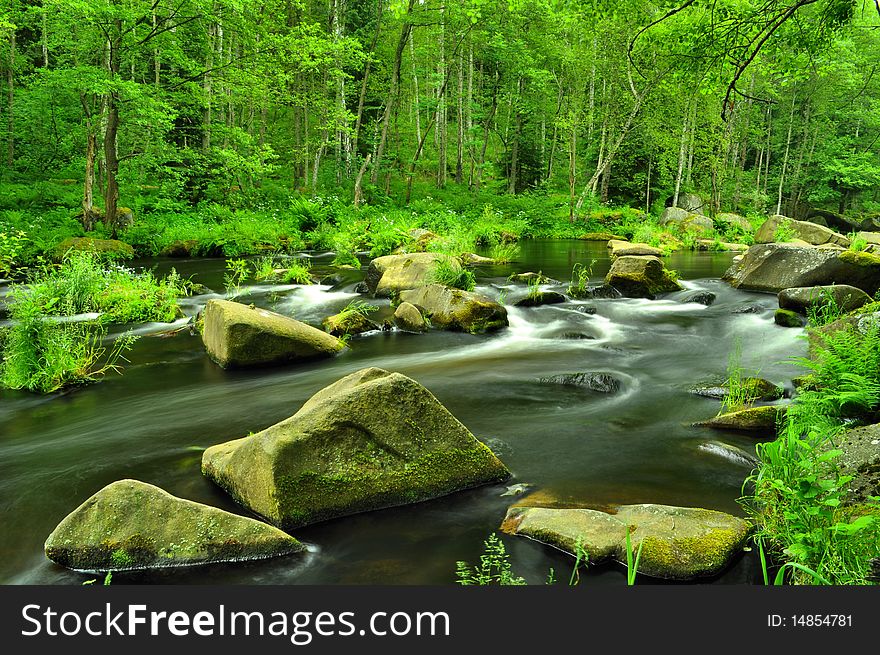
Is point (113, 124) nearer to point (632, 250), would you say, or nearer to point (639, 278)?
point (639, 278)

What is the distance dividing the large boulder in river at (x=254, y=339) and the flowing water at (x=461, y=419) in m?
0.25

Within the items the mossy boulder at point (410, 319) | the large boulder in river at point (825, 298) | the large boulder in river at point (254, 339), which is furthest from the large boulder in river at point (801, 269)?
the large boulder in river at point (254, 339)

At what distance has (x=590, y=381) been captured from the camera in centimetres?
732

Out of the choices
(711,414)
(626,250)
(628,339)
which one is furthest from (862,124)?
(711,414)

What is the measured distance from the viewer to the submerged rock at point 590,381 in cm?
721

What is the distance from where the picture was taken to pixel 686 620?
272cm

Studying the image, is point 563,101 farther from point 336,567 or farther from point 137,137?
point 336,567

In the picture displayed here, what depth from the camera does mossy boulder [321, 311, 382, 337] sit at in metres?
9.79

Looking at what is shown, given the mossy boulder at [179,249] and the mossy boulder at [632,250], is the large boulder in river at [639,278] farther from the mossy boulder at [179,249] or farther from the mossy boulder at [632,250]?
the mossy boulder at [179,249]

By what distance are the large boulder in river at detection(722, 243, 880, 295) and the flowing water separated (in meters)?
1.93

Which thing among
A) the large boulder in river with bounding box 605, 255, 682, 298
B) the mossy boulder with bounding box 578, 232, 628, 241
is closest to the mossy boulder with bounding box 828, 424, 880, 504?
the large boulder in river with bounding box 605, 255, 682, 298

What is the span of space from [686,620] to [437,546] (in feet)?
5.25

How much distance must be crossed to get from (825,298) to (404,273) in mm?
8007

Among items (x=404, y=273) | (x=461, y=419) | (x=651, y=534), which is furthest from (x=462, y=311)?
(x=651, y=534)
